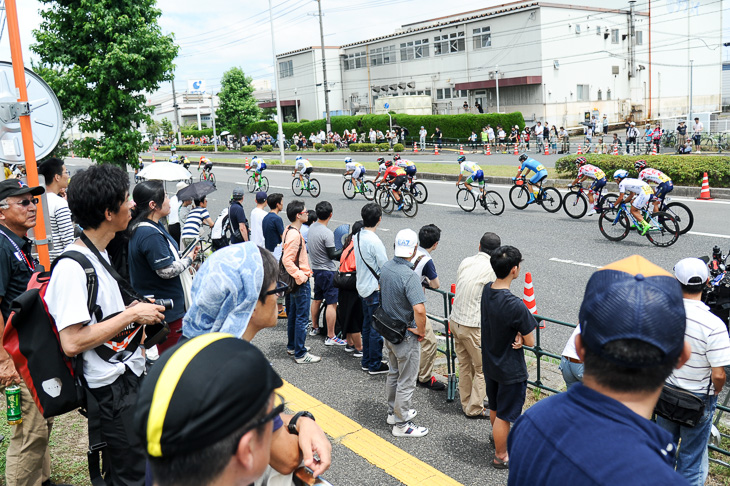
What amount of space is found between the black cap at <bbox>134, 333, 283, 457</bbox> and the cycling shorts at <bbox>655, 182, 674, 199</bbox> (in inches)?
484

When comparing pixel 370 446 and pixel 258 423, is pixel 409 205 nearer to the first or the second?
pixel 370 446

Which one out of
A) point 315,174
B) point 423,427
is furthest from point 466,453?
point 315,174

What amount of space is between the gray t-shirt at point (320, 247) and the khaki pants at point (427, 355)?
1.82 metres

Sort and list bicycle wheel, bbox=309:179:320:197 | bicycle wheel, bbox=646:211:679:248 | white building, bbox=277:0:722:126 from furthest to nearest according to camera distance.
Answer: white building, bbox=277:0:722:126 < bicycle wheel, bbox=309:179:320:197 < bicycle wheel, bbox=646:211:679:248

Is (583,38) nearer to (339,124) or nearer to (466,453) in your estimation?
(339,124)

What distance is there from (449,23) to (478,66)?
4682 millimetres

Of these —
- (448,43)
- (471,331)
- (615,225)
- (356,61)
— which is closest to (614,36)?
(448,43)

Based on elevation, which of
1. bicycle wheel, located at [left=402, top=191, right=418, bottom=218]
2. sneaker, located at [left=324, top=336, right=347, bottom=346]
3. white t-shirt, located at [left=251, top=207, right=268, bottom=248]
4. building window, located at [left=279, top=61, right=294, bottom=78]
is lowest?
sneaker, located at [left=324, top=336, right=347, bottom=346]

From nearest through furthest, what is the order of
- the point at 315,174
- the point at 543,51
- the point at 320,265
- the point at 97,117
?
the point at 320,265 < the point at 97,117 < the point at 315,174 < the point at 543,51

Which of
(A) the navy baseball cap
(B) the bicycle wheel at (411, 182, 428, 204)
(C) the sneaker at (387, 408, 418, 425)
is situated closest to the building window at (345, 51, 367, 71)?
(B) the bicycle wheel at (411, 182, 428, 204)

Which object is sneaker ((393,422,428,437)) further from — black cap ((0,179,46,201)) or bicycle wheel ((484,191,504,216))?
bicycle wheel ((484,191,504,216))

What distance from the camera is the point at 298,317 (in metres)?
6.35

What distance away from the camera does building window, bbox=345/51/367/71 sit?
60013 mm

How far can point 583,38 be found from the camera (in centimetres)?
4734
